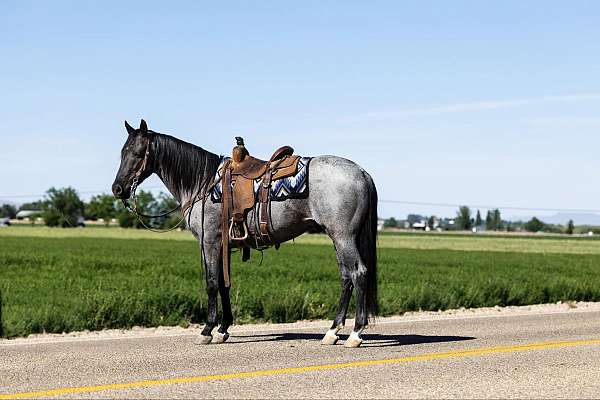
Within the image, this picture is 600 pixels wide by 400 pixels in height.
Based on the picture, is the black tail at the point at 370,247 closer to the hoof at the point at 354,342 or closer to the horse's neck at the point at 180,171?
the hoof at the point at 354,342

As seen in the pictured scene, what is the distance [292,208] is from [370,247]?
3.31ft

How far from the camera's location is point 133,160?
1150 centimetres

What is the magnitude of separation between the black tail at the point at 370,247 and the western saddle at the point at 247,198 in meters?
1.03

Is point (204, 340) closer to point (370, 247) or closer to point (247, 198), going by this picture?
point (247, 198)

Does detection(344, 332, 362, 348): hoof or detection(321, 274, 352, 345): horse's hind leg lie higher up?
detection(321, 274, 352, 345): horse's hind leg

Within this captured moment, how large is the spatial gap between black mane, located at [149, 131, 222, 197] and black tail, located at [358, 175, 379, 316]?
6.71 feet

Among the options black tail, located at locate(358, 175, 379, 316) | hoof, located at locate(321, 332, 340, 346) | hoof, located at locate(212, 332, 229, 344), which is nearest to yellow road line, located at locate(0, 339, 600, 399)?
→ black tail, located at locate(358, 175, 379, 316)

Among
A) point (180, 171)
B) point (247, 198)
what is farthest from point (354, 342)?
point (180, 171)

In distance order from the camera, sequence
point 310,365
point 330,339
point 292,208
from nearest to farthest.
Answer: point 310,365
point 330,339
point 292,208

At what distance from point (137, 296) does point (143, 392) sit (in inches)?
300

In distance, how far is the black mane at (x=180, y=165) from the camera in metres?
11.5

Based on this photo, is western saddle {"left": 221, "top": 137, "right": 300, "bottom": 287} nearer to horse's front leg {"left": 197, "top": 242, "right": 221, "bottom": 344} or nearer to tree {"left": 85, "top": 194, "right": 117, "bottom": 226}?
horse's front leg {"left": 197, "top": 242, "right": 221, "bottom": 344}

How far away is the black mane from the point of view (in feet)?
37.9

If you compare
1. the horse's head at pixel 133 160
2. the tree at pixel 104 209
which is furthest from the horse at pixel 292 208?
the tree at pixel 104 209
